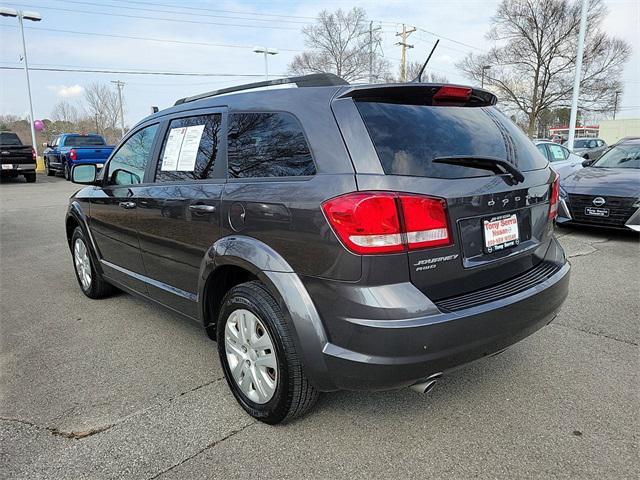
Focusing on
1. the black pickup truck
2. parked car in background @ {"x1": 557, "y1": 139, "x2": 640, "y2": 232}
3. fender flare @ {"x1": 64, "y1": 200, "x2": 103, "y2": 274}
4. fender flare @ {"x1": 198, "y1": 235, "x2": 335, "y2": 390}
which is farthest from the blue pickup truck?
fender flare @ {"x1": 198, "y1": 235, "x2": 335, "y2": 390}

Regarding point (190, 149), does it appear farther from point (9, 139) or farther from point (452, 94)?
point (9, 139)

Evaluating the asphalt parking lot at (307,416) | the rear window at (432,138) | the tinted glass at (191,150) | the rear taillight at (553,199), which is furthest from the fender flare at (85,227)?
the rear taillight at (553,199)

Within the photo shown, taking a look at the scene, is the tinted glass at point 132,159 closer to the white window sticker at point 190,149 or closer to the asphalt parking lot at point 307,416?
the white window sticker at point 190,149

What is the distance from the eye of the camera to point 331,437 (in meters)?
2.41

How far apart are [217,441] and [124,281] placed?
6.57 ft

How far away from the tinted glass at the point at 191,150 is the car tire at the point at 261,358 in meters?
0.86

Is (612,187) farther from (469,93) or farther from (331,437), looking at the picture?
(331,437)

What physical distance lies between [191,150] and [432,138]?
1.60 metres

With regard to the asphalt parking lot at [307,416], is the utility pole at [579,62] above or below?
above

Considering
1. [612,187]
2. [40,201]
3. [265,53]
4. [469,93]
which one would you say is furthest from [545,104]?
[469,93]

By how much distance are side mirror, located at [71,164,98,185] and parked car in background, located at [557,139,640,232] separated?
21.1 ft

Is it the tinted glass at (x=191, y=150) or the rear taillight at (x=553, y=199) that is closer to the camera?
the rear taillight at (x=553, y=199)

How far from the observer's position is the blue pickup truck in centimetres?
1764

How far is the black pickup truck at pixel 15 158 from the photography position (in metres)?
17.5
